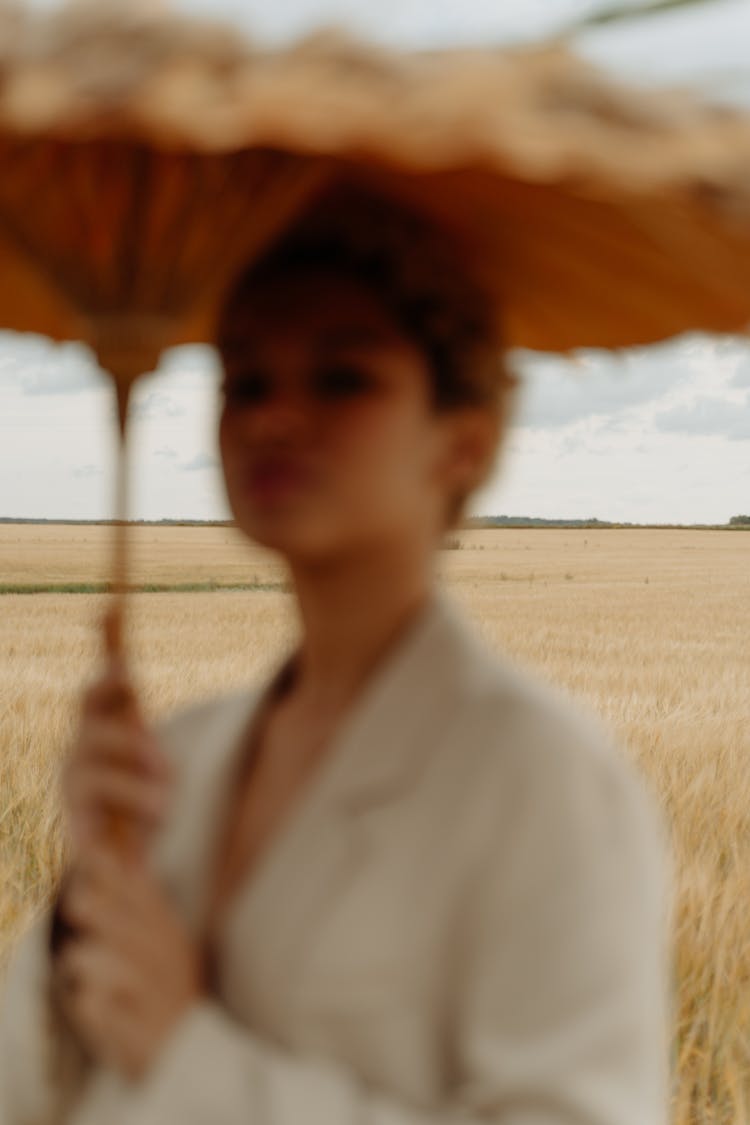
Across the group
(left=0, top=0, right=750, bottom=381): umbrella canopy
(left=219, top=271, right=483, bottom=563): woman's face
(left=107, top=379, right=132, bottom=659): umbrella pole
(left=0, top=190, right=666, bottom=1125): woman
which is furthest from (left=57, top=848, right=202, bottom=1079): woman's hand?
(left=0, top=0, right=750, bottom=381): umbrella canopy

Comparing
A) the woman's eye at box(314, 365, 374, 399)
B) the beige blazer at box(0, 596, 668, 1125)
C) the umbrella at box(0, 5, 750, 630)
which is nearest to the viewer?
the umbrella at box(0, 5, 750, 630)

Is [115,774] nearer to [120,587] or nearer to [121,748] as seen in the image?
[121,748]

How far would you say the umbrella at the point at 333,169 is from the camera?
2.32ft

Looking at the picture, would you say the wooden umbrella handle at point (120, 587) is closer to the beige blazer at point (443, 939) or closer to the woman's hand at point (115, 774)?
the woman's hand at point (115, 774)

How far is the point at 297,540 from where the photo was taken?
39.2 inches

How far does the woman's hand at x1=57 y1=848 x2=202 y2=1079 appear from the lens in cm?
96

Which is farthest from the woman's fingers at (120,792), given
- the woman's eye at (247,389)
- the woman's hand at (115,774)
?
the woman's eye at (247,389)

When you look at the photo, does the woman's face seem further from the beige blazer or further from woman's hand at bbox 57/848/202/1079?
woman's hand at bbox 57/848/202/1079

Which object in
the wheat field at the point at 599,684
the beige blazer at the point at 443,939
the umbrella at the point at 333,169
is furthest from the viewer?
the wheat field at the point at 599,684

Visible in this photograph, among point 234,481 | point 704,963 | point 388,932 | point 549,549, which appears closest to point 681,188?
point 234,481

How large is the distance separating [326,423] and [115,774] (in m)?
0.33

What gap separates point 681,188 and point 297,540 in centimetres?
39

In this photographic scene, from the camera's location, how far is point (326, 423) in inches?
39.2

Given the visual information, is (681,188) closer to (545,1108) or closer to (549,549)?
(545,1108)
